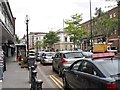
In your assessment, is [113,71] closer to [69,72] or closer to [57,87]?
[69,72]

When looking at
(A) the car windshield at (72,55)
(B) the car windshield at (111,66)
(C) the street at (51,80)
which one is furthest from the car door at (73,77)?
(A) the car windshield at (72,55)

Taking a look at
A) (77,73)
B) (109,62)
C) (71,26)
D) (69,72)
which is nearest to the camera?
(109,62)

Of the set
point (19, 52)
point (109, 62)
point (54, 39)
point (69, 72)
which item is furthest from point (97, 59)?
point (54, 39)

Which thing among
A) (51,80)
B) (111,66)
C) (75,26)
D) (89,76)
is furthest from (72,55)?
(75,26)

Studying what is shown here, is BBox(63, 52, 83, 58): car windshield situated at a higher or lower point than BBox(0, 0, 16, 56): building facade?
lower

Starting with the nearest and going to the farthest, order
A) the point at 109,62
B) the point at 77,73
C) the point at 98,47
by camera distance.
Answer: the point at 109,62 → the point at 77,73 → the point at 98,47

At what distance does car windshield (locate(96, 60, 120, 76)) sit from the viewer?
6.45 m

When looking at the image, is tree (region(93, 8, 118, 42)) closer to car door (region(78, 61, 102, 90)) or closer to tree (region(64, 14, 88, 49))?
tree (region(64, 14, 88, 49))

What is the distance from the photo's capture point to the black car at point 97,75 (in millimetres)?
6021

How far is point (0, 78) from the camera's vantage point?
480 inches

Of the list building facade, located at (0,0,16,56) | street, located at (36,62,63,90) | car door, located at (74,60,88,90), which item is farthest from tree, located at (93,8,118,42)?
car door, located at (74,60,88,90)

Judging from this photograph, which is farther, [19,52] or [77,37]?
[77,37]

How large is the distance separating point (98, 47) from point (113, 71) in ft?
101

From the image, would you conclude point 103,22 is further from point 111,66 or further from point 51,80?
point 111,66
